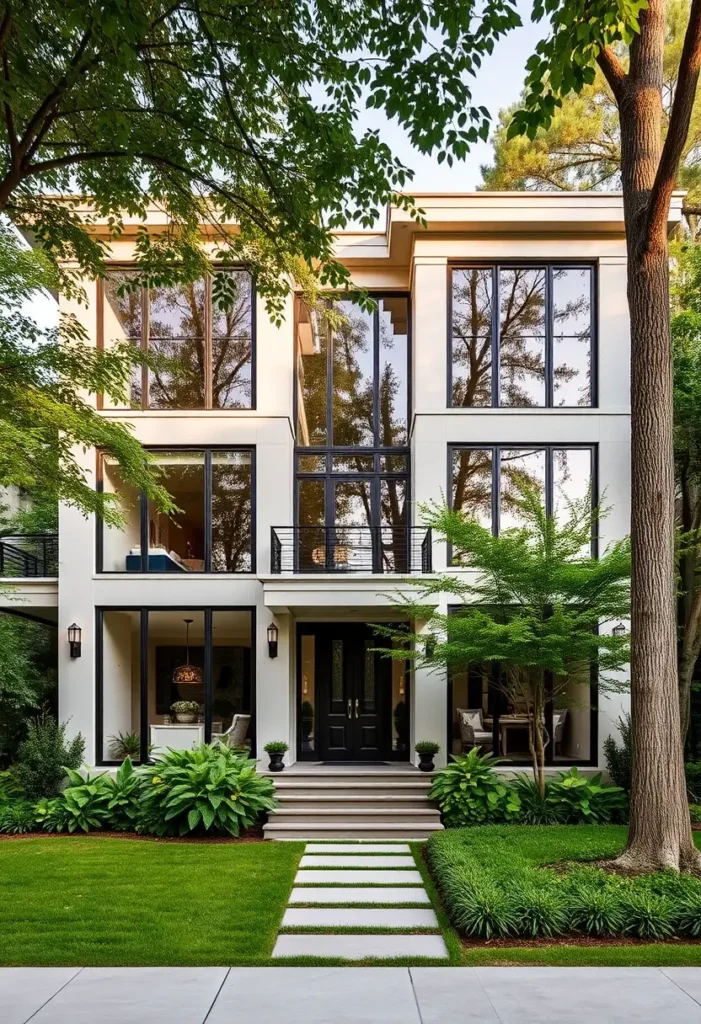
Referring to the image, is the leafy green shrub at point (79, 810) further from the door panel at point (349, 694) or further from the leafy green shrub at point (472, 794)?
the leafy green shrub at point (472, 794)

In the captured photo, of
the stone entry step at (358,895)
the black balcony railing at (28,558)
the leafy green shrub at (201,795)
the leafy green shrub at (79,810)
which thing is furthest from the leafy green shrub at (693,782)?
the black balcony railing at (28,558)

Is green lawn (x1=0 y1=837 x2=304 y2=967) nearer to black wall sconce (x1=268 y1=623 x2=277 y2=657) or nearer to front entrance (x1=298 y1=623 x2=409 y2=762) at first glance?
black wall sconce (x1=268 y1=623 x2=277 y2=657)

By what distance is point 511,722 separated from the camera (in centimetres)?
1288

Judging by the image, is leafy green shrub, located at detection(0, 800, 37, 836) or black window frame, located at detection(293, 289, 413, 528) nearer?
leafy green shrub, located at detection(0, 800, 37, 836)

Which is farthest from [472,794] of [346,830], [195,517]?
[195,517]

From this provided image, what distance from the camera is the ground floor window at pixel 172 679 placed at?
12.9 meters

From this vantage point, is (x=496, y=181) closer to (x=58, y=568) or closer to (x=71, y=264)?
(x=71, y=264)

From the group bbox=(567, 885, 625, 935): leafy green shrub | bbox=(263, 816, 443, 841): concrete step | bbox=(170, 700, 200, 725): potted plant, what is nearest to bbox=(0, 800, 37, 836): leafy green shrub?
bbox=(170, 700, 200, 725): potted plant

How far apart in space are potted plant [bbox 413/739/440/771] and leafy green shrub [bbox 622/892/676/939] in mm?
5607

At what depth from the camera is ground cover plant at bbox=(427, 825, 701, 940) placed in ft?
21.6

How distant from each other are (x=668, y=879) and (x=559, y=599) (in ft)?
14.5

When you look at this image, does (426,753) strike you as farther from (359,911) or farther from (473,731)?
(359,911)

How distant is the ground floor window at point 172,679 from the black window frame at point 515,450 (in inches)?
155

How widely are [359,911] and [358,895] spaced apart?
1.83 feet
